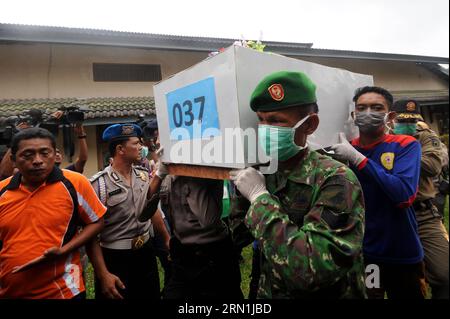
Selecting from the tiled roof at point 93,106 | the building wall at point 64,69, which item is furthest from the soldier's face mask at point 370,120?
the building wall at point 64,69

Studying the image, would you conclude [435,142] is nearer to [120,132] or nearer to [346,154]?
[346,154]

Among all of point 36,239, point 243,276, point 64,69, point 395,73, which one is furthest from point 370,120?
point 395,73

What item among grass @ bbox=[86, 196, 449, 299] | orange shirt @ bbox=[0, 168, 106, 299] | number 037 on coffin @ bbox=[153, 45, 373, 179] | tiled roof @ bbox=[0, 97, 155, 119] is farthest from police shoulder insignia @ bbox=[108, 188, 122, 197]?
tiled roof @ bbox=[0, 97, 155, 119]

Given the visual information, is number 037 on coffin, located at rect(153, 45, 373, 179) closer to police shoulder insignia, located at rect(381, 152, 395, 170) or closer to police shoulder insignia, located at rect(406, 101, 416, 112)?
police shoulder insignia, located at rect(381, 152, 395, 170)

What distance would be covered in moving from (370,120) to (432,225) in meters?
1.21

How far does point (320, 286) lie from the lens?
116 cm

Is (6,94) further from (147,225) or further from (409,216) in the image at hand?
(409,216)

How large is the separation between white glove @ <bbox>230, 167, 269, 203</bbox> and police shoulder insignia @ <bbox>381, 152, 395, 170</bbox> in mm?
1064

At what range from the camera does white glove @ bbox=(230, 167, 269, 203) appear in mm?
1356

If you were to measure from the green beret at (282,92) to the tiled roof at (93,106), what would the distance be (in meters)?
5.21

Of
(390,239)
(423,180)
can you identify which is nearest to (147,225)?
(390,239)

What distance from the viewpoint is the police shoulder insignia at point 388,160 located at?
2018mm

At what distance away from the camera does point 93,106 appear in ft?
23.0

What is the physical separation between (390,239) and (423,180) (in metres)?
0.90
